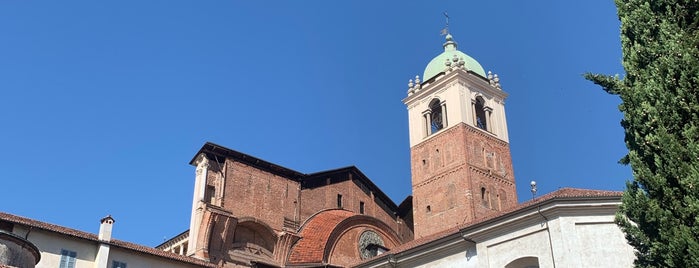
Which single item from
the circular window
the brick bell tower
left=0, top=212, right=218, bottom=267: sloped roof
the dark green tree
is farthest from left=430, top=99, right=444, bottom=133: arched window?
the dark green tree

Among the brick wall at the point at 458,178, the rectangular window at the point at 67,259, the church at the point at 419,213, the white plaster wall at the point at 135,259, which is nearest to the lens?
the church at the point at 419,213

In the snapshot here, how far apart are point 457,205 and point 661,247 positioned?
2782 centimetres

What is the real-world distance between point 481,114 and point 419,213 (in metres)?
7.81

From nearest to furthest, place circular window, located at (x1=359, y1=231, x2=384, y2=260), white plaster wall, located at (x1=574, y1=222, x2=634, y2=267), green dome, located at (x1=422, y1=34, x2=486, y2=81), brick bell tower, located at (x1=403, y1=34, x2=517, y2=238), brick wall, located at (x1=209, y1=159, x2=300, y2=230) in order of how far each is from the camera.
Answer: white plaster wall, located at (x1=574, y1=222, x2=634, y2=267), brick wall, located at (x1=209, y1=159, x2=300, y2=230), circular window, located at (x1=359, y1=231, x2=384, y2=260), brick bell tower, located at (x1=403, y1=34, x2=517, y2=238), green dome, located at (x1=422, y1=34, x2=486, y2=81)

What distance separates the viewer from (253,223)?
1208 inches

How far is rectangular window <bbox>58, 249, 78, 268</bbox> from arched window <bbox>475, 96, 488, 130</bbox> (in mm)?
25429

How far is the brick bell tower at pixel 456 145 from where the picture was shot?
121ft

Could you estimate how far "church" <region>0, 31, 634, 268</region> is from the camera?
17.3 meters

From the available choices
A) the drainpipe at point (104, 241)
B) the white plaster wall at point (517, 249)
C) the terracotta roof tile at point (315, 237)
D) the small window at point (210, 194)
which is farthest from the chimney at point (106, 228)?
the white plaster wall at point (517, 249)

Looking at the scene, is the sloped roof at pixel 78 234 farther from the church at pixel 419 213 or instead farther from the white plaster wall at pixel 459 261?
the white plaster wall at pixel 459 261

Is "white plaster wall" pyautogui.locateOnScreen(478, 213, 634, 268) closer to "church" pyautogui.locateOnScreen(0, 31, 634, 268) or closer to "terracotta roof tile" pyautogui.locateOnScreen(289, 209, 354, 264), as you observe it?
"church" pyautogui.locateOnScreen(0, 31, 634, 268)

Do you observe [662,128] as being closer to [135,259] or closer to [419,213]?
[135,259]

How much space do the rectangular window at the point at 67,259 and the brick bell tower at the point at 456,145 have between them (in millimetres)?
20057

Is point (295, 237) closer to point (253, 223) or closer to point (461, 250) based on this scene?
point (253, 223)
